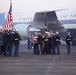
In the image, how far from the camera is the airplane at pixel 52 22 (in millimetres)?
40344

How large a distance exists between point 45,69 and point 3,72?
1.66 m

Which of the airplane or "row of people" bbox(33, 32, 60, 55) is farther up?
the airplane

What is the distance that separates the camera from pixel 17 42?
22594 mm

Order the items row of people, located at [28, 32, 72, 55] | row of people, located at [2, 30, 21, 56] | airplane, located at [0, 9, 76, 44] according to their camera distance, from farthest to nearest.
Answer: airplane, located at [0, 9, 76, 44]
row of people, located at [28, 32, 72, 55]
row of people, located at [2, 30, 21, 56]

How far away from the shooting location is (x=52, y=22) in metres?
41.9

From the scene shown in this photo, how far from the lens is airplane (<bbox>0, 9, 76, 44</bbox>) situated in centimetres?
4034

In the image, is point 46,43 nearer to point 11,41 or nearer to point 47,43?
point 47,43

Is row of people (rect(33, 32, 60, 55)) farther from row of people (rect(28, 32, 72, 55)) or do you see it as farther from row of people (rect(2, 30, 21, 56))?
row of people (rect(2, 30, 21, 56))

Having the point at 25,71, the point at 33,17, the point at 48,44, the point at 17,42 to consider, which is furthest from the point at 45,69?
the point at 33,17

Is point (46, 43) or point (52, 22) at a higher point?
point (52, 22)

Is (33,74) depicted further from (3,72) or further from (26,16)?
(26,16)

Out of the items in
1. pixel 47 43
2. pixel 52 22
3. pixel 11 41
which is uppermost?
pixel 52 22

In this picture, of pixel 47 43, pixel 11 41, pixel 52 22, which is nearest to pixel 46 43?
pixel 47 43

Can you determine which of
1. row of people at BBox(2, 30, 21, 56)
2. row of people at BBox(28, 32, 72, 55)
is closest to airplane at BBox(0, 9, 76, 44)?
row of people at BBox(28, 32, 72, 55)
